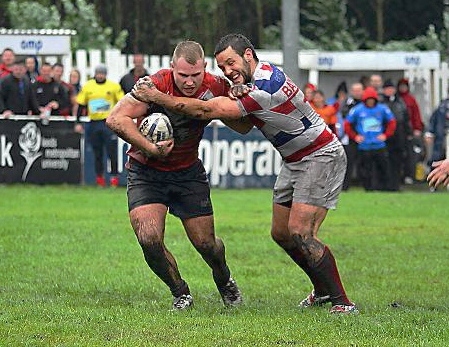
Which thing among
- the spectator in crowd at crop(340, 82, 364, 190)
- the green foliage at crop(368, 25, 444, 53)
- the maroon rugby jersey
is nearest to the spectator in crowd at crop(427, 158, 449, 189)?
the maroon rugby jersey

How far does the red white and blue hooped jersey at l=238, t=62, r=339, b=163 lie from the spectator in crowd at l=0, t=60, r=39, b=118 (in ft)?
40.3

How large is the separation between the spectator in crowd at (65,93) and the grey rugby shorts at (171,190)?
12.6m

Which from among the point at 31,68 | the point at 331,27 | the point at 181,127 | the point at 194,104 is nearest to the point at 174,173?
the point at 181,127

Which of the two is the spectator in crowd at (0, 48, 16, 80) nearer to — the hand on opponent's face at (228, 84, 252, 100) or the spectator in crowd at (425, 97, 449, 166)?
the spectator in crowd at (425, 97, 449, 166)

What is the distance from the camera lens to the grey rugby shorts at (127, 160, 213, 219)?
9641 mm

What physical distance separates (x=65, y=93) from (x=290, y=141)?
13.1 m

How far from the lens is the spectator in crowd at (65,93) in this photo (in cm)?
2217

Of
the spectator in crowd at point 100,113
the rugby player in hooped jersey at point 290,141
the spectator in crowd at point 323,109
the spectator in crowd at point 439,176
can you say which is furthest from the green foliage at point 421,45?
the spectator in crowd at point 439,176

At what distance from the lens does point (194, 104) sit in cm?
920

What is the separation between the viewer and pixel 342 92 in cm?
2403

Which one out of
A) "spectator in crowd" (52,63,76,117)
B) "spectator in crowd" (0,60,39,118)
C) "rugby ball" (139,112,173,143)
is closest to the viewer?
"rugby ball" (139,112,173,143)

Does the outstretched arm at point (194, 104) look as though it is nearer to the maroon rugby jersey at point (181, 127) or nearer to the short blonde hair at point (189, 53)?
the maroon rugby jersey at point (181, 127)

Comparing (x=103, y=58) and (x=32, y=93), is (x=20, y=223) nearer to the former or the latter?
(x=32, y=93)

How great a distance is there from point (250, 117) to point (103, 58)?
721 inches
